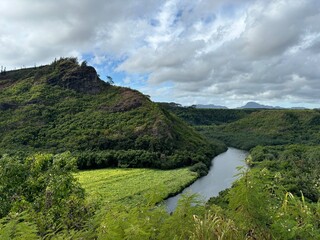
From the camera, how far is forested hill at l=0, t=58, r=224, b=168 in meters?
73.2

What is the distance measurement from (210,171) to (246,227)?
67619mm

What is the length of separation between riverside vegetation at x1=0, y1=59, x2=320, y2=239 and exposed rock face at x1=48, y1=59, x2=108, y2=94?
0.32 metres

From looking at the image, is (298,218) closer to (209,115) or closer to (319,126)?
(319,126)

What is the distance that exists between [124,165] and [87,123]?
2161 cm

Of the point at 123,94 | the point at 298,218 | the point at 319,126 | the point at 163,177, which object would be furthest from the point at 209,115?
the point at 298,218

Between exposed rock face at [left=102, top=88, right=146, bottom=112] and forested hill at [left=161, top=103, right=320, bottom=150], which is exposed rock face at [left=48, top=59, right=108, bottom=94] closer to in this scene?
exposed rock face at [left=102, top=88, right=146, bottom=112]

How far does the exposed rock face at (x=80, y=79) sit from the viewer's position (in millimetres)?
103375

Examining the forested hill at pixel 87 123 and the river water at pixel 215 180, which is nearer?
the river water at pixel 215 180

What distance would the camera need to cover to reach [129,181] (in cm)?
5697

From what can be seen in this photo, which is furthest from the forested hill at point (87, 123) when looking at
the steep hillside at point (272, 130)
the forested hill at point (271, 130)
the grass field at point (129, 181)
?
the steep hillside at point (272, 130)

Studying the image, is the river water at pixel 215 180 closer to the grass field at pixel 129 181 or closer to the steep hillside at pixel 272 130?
the grass field at pixel 129 181

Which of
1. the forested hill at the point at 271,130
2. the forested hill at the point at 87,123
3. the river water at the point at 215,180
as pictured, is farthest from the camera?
the forested hill at the point at 271,130


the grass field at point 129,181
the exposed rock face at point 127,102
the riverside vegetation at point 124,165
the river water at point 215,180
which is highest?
the exposed rock face at point 127,102

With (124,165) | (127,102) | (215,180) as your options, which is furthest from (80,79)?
(215,180)
